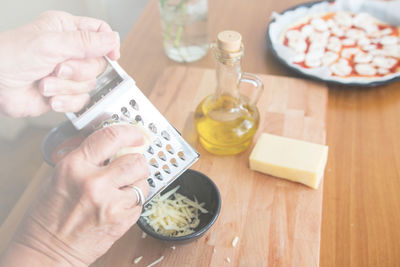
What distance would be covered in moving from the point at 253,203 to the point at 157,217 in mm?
251

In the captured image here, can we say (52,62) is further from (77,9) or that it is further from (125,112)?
(77,9)

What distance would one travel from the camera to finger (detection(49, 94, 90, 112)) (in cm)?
84

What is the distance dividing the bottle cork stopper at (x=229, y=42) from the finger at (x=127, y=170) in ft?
1.14

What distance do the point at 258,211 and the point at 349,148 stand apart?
38cm

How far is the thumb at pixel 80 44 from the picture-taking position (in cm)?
79

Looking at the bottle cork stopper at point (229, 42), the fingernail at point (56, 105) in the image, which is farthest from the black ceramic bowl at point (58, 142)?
the bottle cork stopper at point (229, 42)

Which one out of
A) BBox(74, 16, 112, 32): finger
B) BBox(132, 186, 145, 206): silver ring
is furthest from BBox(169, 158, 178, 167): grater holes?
BBox(74, 16, 112, 32): finger

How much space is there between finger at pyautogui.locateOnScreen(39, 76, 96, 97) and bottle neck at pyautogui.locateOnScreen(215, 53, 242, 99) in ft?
1.07

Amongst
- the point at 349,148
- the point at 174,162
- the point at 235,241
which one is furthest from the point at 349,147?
the point at 174,162

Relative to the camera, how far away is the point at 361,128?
121 cm

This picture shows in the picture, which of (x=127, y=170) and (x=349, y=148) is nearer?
(x=127, y=170)

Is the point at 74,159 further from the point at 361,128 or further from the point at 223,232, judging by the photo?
the point at 361,128

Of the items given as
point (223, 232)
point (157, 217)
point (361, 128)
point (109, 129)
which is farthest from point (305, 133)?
point (109, 129)

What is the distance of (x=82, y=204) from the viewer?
0.68 metres
